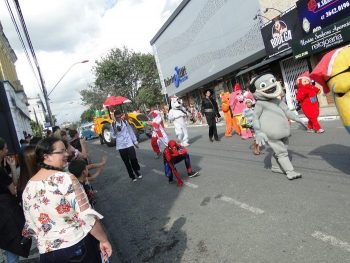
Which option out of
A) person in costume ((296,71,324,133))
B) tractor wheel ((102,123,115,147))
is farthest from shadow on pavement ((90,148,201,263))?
tractor wheel ((102,123,115,147))

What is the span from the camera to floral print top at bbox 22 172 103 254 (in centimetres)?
264

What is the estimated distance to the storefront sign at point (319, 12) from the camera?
14.4m

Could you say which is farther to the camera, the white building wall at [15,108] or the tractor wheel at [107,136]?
the tractor wheel at [107,136]

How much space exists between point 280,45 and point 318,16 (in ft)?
9.75

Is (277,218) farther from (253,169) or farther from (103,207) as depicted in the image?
(103,207)

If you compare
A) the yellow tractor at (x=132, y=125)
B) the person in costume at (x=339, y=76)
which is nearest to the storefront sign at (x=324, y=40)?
the yellow tractor at (x=132, y=125)

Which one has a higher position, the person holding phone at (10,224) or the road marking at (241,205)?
the person holding phone at (10,224)

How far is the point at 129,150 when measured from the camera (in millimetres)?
9023

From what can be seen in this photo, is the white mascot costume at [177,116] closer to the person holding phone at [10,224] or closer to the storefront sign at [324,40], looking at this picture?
the storefront sign at [324,40]

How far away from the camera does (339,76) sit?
15.9 ft

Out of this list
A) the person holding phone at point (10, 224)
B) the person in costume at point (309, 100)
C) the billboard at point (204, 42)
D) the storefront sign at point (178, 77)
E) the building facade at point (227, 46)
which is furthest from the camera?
the storefront sign at point (178, 77)

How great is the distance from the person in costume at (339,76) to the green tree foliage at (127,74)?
1658 inches

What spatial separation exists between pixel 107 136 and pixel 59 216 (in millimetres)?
19158

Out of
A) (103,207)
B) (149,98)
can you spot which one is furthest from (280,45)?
(149,98)
